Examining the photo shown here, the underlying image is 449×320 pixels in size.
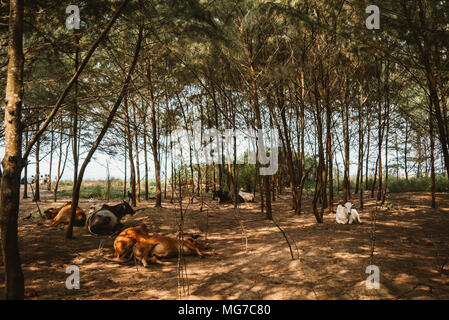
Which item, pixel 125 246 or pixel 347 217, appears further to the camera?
pixel 347 217

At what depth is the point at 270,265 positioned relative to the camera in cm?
358

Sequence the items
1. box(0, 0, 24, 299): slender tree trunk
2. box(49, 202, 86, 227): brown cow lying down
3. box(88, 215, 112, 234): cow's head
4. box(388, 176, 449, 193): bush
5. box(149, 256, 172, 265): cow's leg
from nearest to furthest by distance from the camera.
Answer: box(0, 0, 24, 299): slender tree trunk
box(149, 256, 172, 265): cow's leg
box(88, 215, 112, 234): cow's head
box(49, 202, 86, 227): brown cow lying down
box(388, 176, 449, 193): bush

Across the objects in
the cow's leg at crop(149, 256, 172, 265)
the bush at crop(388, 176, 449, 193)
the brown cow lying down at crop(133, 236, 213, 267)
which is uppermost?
the bush at crop(388, 176, 449, 193)

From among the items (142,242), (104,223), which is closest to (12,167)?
(142,242)

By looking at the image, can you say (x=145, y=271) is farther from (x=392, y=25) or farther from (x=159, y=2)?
(x=392, y=25)

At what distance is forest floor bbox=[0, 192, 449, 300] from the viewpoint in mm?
2799

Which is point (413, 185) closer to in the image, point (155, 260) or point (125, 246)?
point (155, 260)

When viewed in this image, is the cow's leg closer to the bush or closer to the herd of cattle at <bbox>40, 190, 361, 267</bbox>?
the herd of cattle at <bbox>40, 190, 361, 267</bbox>

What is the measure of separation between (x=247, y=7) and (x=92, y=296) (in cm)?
698

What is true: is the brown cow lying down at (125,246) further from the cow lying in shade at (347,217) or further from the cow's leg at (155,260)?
the cow lying in shade at (347,217)

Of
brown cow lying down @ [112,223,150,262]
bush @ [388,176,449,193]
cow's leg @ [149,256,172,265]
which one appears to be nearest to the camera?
cow's leg @ [149,256,172,265]

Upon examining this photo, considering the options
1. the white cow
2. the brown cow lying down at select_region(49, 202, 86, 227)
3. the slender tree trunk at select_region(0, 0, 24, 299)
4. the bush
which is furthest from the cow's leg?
the bush

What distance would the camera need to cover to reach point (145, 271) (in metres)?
3.64
